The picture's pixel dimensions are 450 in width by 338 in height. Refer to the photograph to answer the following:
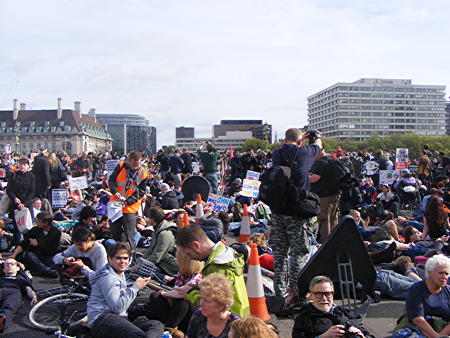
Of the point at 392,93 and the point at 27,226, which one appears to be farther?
the point at 392,93

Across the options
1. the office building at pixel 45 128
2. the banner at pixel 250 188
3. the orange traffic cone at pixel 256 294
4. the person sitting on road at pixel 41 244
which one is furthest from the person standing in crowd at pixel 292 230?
the office building at pixel 45 128

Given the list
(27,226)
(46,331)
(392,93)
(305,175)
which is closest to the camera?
(46,331)

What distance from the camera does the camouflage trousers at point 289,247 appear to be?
5.79 m

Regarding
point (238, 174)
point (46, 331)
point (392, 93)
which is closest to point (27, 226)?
point (46, 331)

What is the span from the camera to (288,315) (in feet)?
18.7

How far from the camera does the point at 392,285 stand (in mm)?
6613

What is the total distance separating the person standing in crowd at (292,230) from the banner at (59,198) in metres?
8.30

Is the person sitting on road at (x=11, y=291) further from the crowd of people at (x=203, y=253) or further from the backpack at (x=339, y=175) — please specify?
the backpack at (x=339, y=175)

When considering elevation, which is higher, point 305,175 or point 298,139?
point 298,139

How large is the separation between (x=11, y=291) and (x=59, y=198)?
268 inches

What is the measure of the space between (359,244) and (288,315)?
1326 mm

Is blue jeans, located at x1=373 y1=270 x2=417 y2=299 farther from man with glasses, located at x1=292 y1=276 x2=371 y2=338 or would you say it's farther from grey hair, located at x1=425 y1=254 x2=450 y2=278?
man with glasses, located at x1=292 y1=276 x2=371 y2=338

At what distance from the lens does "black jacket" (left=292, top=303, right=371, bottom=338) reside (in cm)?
408

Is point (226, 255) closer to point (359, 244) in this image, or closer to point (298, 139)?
point (359, 244)
